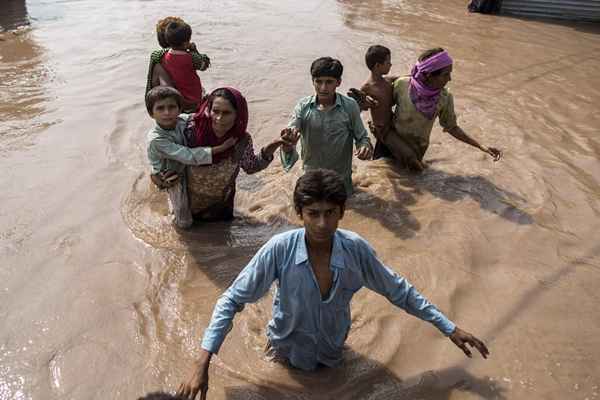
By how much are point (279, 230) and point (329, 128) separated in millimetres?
886

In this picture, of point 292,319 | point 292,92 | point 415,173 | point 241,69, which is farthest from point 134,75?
point 292,319

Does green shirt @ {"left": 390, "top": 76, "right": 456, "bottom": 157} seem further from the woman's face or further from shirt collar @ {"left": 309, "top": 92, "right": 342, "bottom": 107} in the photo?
the woman's face

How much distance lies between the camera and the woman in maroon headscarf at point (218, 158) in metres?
3.37

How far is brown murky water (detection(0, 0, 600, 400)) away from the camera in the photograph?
2.69m

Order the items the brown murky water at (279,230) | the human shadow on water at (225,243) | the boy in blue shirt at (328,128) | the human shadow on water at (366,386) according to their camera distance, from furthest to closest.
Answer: the boy in blue shirt at (328,128) → the human shadow on water at (225,243) → the brown murky water at (279,230) → the human shadow on water at (366,386)

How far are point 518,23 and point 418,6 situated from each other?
2563mm

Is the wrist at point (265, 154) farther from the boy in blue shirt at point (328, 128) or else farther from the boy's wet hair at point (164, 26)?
the boy's wet hair at point (164, 26)

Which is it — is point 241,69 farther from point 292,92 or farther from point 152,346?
point 152,346

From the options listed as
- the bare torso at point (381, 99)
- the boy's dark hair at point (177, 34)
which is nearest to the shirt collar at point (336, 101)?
the bare torso at point (381, 99)

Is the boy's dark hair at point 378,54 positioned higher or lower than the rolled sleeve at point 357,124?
higher

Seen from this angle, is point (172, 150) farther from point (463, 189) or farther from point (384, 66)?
point (463, 189)

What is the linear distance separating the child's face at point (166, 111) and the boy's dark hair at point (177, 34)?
136cm

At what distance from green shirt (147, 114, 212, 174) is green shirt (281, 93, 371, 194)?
77 centimetres

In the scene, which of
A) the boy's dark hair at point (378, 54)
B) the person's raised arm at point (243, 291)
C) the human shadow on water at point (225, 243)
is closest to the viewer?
the person's raised arm at point (243, 291)
